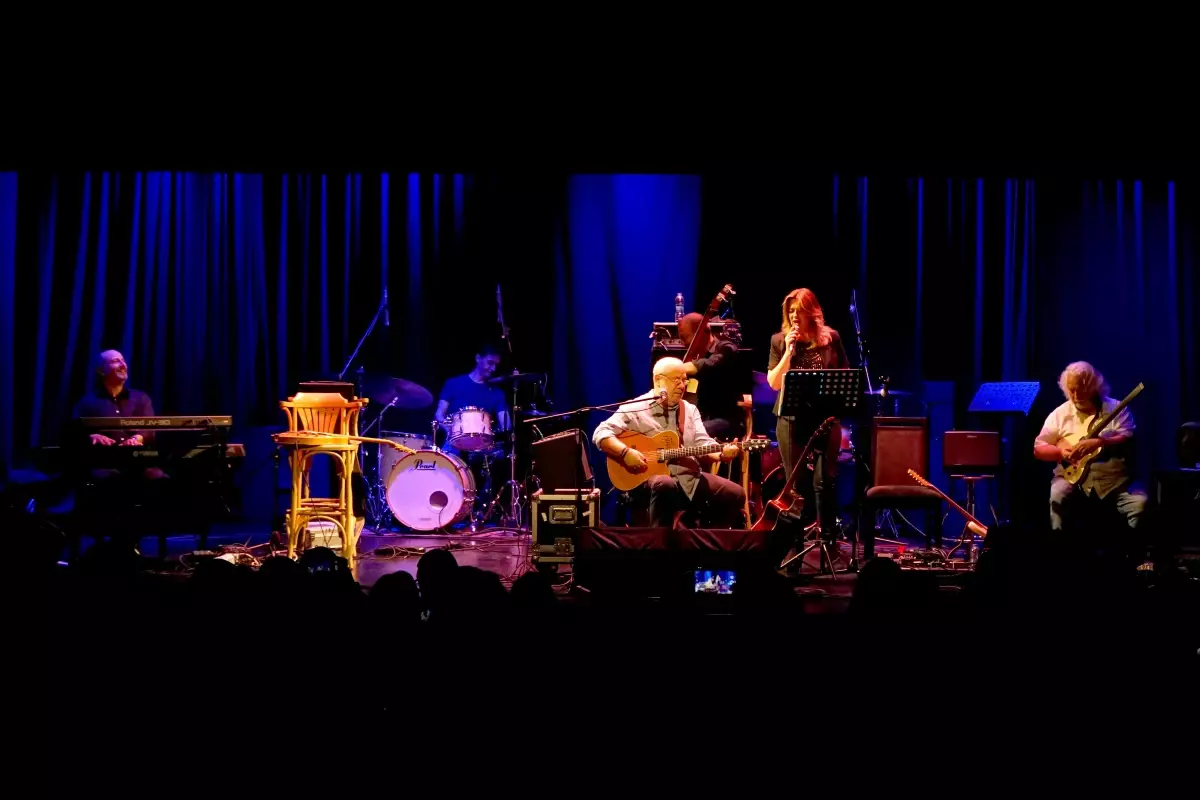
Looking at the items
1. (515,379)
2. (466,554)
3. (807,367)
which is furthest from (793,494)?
(515,379)

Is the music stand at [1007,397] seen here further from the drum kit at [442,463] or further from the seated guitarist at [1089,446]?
the drum kit at [442,463]

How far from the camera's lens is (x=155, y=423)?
6.70 meters

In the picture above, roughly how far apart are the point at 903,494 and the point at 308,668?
5.31m

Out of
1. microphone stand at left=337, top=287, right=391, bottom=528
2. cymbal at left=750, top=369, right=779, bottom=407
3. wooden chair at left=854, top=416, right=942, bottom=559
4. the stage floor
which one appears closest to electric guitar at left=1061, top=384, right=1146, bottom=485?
wooden chair at left=854, top=416, right=942, bottom=559

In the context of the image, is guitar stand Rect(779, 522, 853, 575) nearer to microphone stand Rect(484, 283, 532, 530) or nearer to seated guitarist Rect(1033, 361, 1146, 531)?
seated guitarist Rect(1033, 361, 1146, 531)

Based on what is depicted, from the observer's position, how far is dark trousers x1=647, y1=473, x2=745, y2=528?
20.8 feet

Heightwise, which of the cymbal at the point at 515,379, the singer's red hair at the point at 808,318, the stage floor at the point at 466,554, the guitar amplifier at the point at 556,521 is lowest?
the stage floor at the point at 466,554

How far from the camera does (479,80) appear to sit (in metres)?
4.98

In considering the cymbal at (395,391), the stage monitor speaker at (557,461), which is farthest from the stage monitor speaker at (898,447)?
the cymbal at (395,391)

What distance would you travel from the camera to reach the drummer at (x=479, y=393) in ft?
28.4

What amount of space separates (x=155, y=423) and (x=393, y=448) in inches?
80.8

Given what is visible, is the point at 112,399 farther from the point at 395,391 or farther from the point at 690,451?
the point at 690,451

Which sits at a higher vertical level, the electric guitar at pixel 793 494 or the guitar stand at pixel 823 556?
Answer: the electric guitar at pixel 793 494

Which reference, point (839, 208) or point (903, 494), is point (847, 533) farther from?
point (839, 208)
